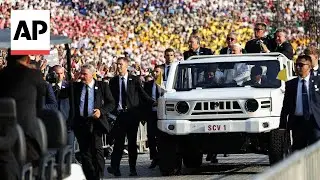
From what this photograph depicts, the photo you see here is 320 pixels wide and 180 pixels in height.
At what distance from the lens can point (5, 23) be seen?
44250 mm

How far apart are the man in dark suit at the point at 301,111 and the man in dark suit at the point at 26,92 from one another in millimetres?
6401

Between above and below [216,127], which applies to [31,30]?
above

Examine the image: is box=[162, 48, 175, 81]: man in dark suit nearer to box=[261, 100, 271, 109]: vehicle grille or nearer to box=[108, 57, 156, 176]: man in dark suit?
box=[108, 57, 156, 176]: man in dark suit

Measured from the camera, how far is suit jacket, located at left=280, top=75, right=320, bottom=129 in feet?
56.7

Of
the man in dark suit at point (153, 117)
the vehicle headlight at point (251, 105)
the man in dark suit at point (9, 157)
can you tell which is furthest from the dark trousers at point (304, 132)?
the man in dark suit at point (9, 157)

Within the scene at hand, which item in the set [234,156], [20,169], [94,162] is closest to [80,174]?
[20,169]

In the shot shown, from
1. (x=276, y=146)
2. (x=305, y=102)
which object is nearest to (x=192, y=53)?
(x=276, y=146)

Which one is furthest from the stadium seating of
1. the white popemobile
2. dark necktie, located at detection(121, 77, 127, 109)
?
dark necktie, located at detection(121, 77, 127, 109)

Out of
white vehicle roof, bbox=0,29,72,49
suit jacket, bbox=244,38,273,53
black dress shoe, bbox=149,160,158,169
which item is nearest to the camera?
white vehicle roof, bbox=0,29,72,49

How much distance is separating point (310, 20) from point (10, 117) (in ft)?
140

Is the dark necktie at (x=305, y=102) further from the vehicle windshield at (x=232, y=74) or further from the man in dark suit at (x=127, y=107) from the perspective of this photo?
the man in dark suit at (x=127, y=107)

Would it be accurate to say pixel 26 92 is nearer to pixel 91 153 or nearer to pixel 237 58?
pixel 91 153

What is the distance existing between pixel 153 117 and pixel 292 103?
17.1 ft

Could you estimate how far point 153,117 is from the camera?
22.2 m
